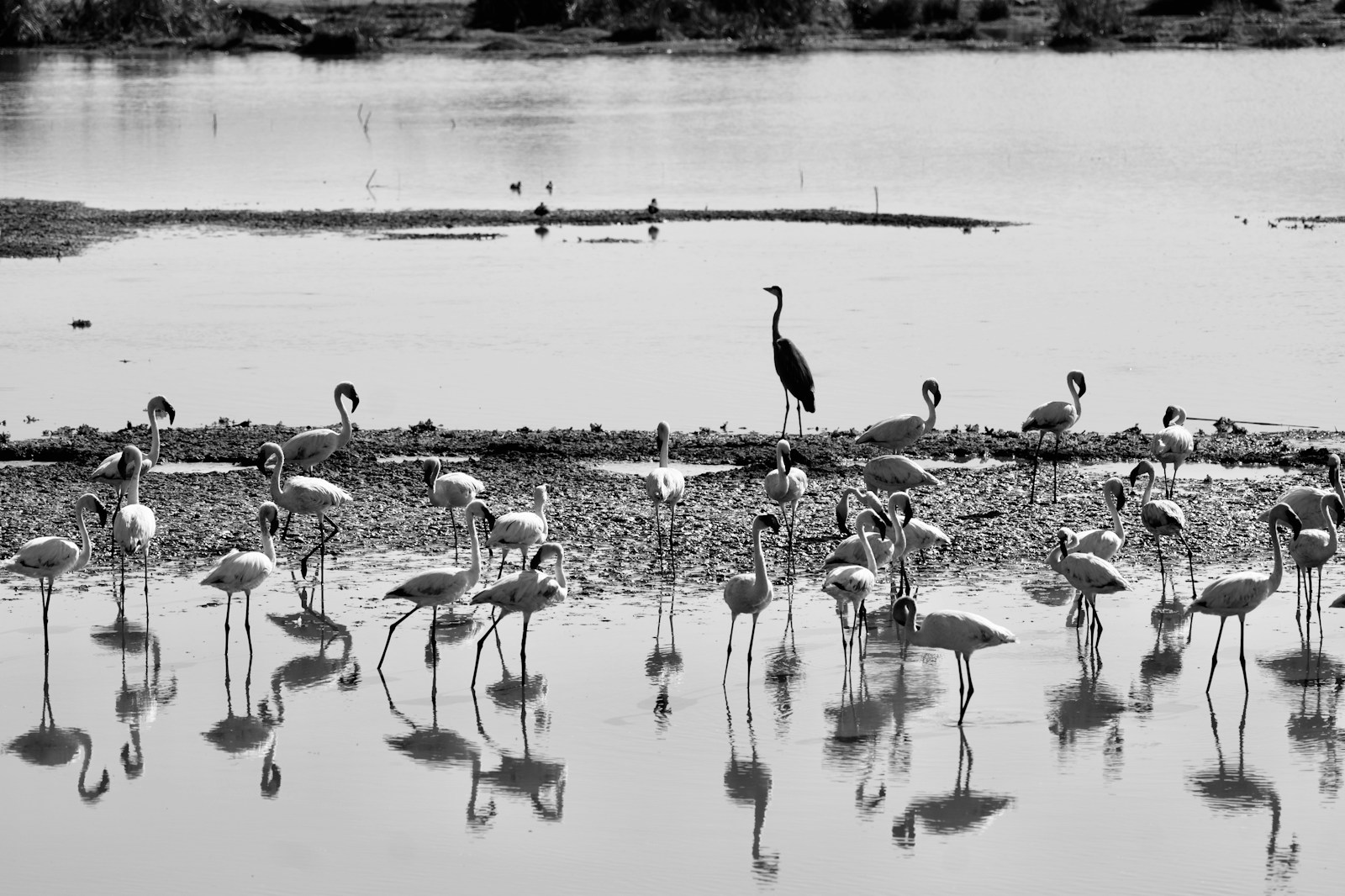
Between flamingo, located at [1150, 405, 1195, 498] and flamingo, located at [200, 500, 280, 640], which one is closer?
flamingo, located at [200, 500, 280, 640]

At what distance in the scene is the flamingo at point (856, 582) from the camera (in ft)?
37.8

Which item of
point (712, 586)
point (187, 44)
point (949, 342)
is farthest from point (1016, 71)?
point (712, 586)

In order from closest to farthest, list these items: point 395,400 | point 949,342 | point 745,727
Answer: point 745,727 → point 395,400 → point 949,342

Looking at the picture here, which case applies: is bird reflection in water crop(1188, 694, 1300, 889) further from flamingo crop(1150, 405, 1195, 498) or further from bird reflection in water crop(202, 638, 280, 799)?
bird reflection in water crop(202, 638, 280, 799)

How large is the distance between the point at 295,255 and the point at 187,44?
207 ft

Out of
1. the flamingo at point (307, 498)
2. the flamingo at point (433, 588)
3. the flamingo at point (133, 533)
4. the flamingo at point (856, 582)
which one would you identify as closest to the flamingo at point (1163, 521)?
the flamingo at point (856, 582)

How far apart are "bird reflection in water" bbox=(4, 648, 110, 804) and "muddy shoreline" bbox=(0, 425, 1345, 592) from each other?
10.6 ft

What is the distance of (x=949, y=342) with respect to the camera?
22.8m

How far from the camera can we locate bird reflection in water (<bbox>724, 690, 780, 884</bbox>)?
8.97 metres

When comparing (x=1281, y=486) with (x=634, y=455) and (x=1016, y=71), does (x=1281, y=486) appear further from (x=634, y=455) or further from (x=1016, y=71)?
(x=1016, y=71)

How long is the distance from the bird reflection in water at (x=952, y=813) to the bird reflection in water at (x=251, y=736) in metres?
3.64

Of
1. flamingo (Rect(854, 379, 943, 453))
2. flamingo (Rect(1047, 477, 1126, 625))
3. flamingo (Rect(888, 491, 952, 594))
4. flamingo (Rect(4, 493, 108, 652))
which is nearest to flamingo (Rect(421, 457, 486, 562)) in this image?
flamingo (Rect(4, 493, 108, 652))

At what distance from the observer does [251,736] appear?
1073 cm

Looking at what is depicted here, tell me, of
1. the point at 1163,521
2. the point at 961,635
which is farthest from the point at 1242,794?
the point at 1163,521
